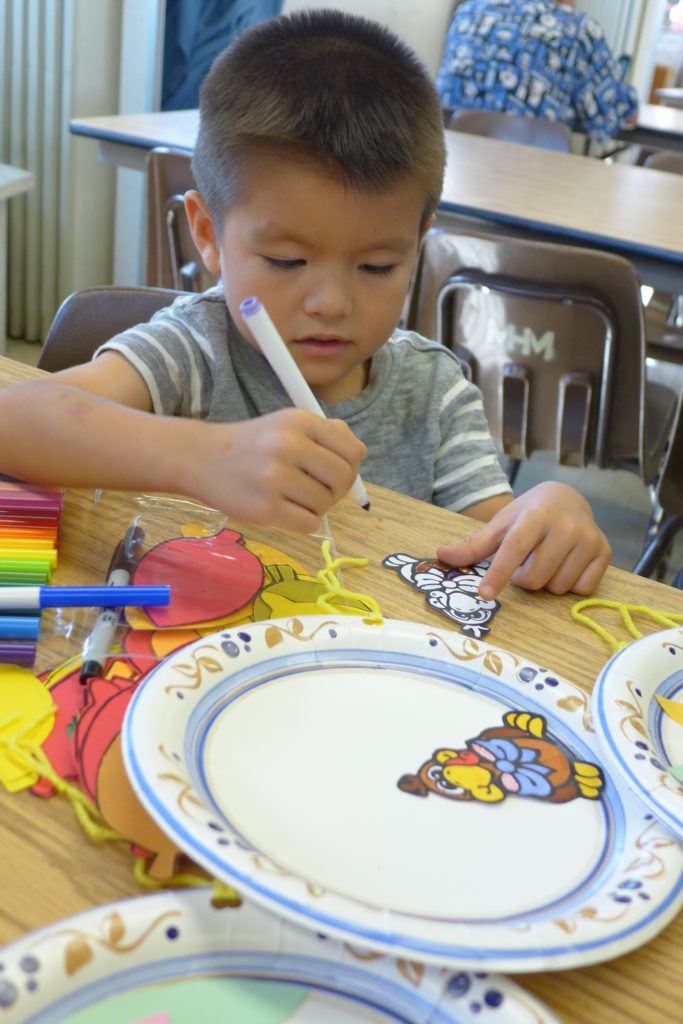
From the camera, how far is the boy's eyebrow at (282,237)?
2.73 ft

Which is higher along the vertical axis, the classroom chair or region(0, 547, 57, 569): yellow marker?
region(0, 547, 57, 569): yellow marker

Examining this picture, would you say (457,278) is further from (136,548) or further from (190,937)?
(190,937)

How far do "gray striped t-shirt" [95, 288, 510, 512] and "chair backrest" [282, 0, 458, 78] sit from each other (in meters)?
3.85

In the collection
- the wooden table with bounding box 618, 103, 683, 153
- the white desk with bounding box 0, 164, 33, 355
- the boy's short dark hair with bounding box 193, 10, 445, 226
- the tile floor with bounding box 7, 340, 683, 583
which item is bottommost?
the tile floor with bounding box 7, 340, 683, 583

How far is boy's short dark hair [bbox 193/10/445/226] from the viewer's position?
82 centimetres

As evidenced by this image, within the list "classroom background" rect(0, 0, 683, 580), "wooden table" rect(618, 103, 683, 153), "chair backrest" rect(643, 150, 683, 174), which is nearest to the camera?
"classroom background" rect(0, 0, 683, 580)

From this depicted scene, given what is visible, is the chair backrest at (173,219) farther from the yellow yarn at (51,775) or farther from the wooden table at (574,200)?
the yellow yarn at (51,775)

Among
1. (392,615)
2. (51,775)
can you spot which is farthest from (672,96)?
(51,775)

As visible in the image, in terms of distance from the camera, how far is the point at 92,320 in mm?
1165

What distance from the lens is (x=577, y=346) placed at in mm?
1630

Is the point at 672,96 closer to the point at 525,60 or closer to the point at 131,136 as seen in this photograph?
the point at 525,60

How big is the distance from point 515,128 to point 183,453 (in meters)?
3.09

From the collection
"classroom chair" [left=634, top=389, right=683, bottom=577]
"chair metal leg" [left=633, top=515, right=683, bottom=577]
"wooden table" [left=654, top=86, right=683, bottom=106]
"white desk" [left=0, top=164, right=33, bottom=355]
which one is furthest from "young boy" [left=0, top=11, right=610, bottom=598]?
"wooden table" [left=654, top=86, right=683, bottom=106]

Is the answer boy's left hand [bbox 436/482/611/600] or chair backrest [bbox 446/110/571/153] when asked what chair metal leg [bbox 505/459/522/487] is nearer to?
chair backrest [bbox 446/110/571/153]
